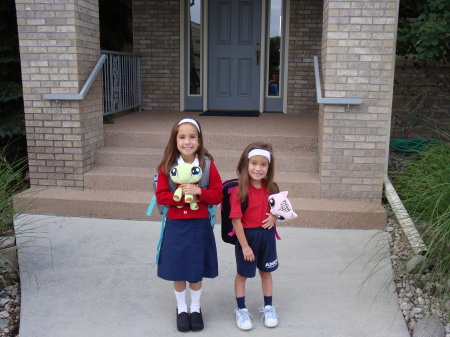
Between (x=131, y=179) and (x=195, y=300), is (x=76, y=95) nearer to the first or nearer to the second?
(x=131, y=179)

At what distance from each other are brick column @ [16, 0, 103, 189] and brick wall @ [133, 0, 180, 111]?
9.32ft

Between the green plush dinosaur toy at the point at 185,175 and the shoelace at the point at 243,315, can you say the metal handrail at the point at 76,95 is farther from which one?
the shoelace at the point at 243,315

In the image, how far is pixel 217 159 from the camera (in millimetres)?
5855

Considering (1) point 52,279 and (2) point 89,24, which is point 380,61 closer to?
(2) point 89,24

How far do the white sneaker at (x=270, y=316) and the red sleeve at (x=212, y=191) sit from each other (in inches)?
31.7

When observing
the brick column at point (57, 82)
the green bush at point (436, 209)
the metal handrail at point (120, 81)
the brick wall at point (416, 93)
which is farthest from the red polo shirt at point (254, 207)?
the brick wall at point (416, 93)

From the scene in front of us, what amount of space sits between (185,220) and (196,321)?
2.19 ft

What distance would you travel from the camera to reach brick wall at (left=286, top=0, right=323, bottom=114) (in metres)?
8.30

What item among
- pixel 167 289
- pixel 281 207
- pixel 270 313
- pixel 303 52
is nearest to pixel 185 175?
pixel 281 207

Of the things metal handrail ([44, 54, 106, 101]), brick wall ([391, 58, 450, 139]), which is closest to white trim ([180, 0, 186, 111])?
metal handrail ([44, 54, 106, 101])

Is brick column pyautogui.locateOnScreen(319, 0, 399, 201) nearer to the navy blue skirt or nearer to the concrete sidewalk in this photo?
the concrete sidewalk

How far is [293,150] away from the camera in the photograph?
609 centimetres

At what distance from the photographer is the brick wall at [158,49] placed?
862 cm

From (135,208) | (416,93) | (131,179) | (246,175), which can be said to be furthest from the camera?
(416,93)
